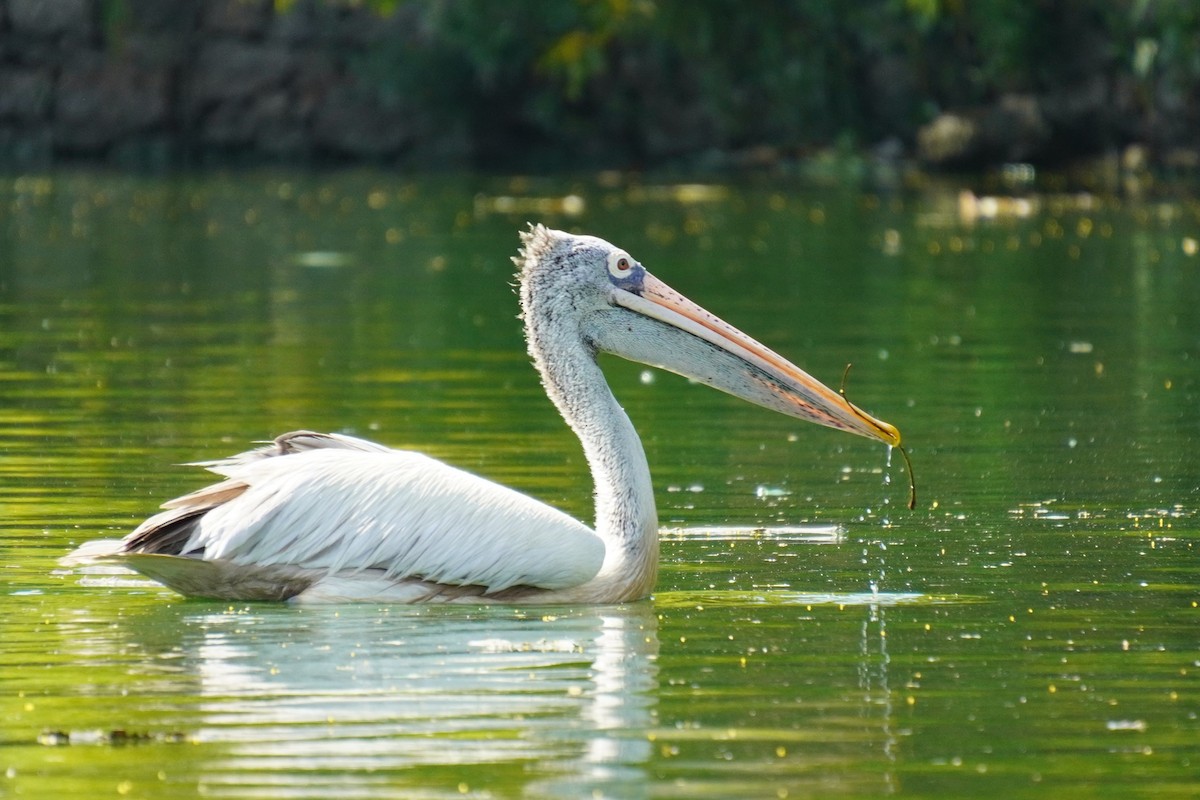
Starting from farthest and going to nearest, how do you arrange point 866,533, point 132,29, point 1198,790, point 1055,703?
point 132,29 < point 866,533 < point 1055,703 < point 1198,790

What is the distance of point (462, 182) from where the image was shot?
104ft

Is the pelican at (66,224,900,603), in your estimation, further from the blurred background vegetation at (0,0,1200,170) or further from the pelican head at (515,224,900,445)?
the blurred background vegetation at (0,0,1200,170)

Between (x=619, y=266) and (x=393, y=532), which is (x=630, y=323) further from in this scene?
(x=393, y=532)

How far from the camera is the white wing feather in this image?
6.41 m

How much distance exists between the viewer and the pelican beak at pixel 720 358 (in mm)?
6910

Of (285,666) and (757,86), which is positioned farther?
(757,86)

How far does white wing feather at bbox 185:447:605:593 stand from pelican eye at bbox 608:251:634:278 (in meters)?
0.86

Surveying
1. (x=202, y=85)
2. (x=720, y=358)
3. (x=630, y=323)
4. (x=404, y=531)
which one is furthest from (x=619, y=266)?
(x=202, y=85)

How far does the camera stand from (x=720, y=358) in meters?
6.98

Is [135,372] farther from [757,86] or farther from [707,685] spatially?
[757,86]

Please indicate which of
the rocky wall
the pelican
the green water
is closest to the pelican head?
the pelican

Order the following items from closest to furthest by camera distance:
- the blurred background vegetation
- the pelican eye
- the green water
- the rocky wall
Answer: the green water → the pelican eye → the blurred background vegetation → the rocky wall

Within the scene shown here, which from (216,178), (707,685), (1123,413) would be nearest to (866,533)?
(707,685)

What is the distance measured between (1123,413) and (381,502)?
4.80 meters
